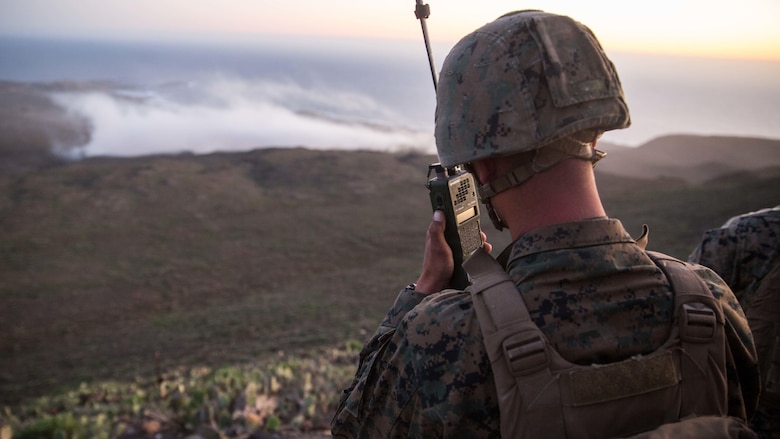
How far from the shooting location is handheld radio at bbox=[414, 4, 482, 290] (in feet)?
7.87

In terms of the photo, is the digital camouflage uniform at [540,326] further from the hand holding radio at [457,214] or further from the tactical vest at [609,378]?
the hand holding radio at [457,214]

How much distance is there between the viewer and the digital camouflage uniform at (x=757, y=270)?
291cm

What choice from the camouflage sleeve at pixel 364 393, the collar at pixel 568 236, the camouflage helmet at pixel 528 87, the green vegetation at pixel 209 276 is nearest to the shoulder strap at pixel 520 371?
the collar at pixel 568 236

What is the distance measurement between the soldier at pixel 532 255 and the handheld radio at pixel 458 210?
1.14 ft

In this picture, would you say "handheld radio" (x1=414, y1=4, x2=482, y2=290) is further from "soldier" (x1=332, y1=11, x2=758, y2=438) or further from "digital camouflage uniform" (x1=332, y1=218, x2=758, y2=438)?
"digital camouflage uniform" (x1=332, y1=218, x2=758, y2=438)

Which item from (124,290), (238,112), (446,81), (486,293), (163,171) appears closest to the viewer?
(486,293)

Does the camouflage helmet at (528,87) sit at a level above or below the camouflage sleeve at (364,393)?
above

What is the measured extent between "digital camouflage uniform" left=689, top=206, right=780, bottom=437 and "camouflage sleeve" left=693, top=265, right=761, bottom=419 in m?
0.98

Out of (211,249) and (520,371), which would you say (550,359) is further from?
(211,249)

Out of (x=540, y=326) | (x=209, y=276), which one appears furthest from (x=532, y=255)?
(x=209, y=276)

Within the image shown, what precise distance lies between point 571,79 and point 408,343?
978mm

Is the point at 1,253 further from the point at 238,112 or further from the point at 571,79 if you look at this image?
the point at 238,112

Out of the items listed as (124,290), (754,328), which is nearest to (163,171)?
(124,290)

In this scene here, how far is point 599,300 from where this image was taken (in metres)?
1.78
